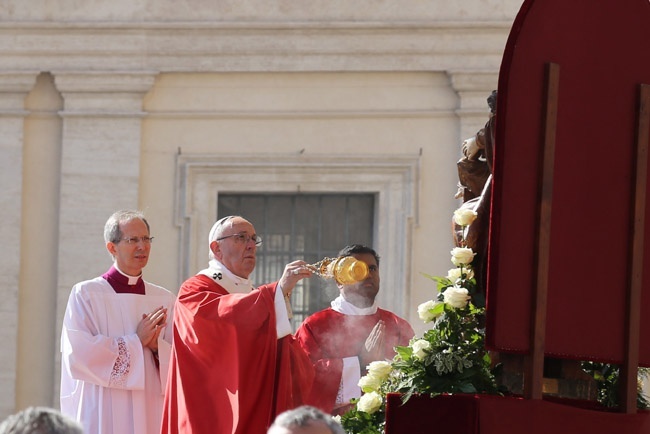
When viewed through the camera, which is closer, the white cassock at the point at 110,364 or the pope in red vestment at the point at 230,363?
the pope in red vestment at the point at 230,363

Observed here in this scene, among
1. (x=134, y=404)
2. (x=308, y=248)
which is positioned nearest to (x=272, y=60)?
(x=308, y=248)

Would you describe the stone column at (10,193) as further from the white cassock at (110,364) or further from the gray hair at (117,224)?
the gray hair at (117,224)

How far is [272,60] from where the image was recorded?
12.6 metres

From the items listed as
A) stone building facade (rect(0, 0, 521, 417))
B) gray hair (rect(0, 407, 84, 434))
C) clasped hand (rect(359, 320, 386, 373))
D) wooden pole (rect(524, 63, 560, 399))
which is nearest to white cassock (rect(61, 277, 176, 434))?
clasped hand (rect(359, 320, 386, 373))

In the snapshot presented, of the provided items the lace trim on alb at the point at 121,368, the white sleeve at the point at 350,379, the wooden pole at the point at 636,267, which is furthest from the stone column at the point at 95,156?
the wooden pole at the point at 636,267

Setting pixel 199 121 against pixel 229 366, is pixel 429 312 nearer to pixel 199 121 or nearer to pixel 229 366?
pixel 229 366

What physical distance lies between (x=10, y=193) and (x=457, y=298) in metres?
7.28

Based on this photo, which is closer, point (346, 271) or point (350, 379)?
point (346, 271)

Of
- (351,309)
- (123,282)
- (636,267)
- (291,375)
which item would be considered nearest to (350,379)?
(351,309)

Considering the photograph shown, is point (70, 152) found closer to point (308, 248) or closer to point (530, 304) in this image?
point (308, 248)

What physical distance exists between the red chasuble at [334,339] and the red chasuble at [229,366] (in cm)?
123

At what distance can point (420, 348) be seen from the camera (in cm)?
585

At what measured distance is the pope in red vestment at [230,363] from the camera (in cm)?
699

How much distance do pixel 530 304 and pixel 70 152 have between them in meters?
7.62
